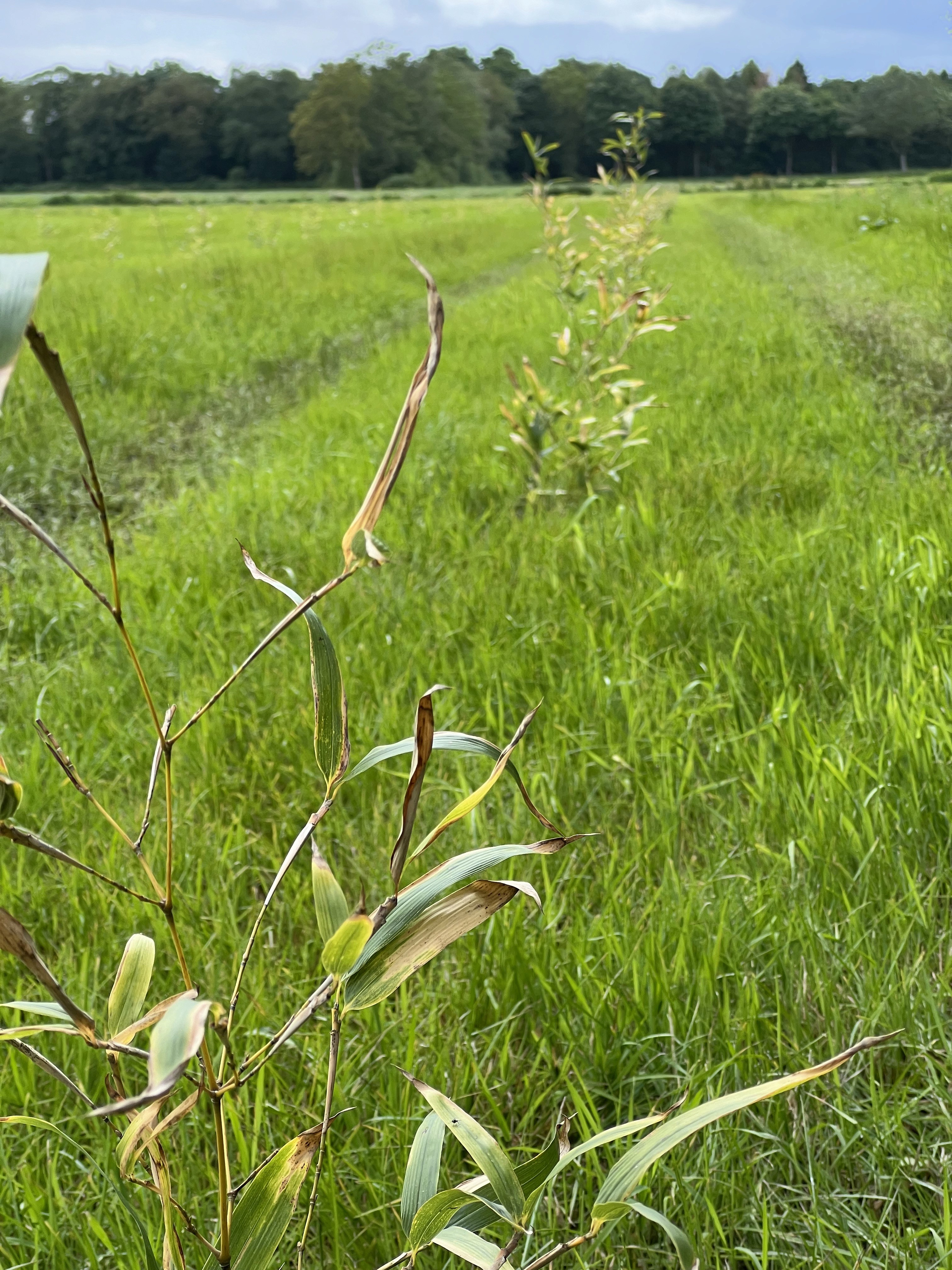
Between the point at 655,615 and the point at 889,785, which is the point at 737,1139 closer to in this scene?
the point at 889,785

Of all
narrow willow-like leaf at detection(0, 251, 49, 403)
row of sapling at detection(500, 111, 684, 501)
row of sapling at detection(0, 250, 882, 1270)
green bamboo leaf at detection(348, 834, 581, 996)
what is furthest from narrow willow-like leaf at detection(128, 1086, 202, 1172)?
row of sapling at detection(500, 111, 684, 501)

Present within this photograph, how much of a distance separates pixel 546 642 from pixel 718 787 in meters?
0.59

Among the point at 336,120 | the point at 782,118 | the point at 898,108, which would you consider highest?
the point at 336,120

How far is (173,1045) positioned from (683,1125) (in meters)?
0.28

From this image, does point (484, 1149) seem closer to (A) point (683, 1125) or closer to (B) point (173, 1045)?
(A) point (683, 1125)

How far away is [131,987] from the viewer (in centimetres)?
49

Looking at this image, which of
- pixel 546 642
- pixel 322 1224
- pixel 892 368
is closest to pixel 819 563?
pixel 546 642

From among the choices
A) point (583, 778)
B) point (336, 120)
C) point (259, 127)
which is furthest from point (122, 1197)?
point (259, 127)

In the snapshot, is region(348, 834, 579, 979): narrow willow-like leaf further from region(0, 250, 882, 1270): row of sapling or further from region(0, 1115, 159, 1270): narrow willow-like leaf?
region(0, 1115, 159, 1270): narrow willow-like leaf

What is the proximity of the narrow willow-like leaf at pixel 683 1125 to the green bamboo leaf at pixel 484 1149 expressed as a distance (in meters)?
0.04

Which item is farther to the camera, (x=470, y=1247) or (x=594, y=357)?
(x=594, y=357)

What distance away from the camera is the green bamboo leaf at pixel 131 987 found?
19.0 inches

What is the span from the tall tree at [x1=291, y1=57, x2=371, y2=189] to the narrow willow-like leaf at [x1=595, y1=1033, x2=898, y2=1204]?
191ft

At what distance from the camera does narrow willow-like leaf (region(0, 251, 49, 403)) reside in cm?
23
